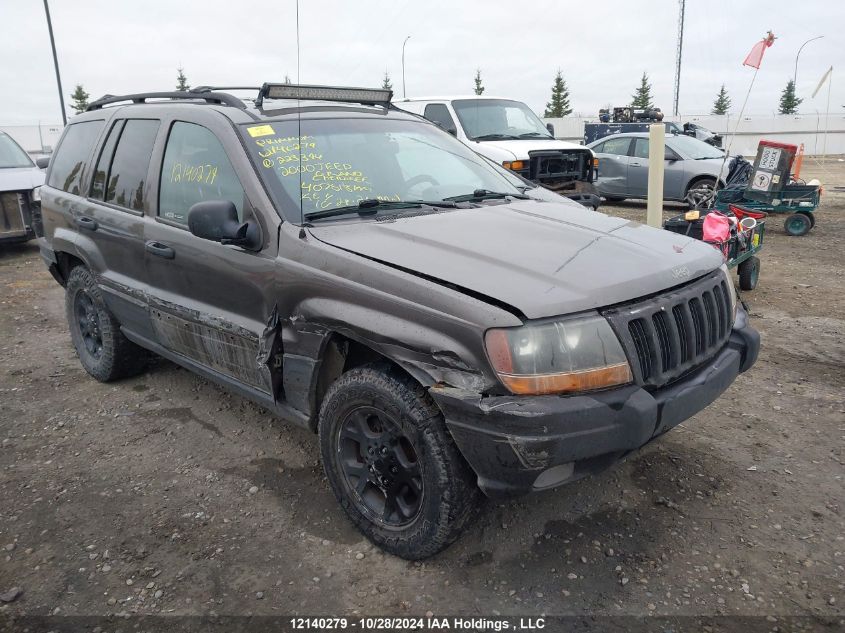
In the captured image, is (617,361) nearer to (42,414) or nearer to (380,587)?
(380,587)

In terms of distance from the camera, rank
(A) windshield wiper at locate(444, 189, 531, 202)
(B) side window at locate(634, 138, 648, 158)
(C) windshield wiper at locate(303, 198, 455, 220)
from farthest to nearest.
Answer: (B) side window at locate(634, 138, 648, 158) < (A) windshield wiper at locate(444, 189, 531, 202) < (C) windshield wiper at locate(303, 198, 455, 220)

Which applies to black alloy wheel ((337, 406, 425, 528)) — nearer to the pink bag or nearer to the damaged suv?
the damaged suv

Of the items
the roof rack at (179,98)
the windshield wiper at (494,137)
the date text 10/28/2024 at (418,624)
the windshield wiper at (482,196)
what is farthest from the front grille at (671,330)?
the windshield wiper at (494,137)

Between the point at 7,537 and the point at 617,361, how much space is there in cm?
278

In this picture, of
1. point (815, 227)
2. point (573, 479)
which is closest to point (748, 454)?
point (573, 479)

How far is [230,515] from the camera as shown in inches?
124

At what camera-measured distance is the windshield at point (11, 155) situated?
32.6 ft

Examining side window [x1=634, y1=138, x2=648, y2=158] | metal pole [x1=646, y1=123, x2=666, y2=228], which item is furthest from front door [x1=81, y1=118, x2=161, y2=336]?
side window [x1=634, y1=138, x2=648, y2=158]

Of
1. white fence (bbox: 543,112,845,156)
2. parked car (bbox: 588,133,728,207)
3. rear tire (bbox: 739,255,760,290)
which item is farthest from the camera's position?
white fence (bbox: 543,112,845,156)

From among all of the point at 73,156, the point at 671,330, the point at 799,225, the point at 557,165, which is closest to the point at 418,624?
the point at 671,330

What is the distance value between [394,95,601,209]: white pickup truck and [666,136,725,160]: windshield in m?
3.10

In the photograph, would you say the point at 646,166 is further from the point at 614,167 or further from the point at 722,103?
the point at 722,103

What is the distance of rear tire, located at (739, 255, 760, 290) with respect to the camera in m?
6.93

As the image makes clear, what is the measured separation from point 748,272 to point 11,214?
9.58 meters
